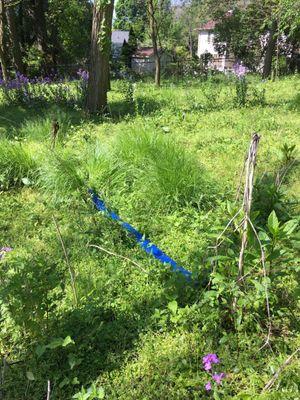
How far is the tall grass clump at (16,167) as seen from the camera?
4422 mm

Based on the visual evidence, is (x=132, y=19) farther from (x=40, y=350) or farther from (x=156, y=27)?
(x=40, y=350)

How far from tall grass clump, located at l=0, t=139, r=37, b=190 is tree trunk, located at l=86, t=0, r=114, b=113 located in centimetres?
342

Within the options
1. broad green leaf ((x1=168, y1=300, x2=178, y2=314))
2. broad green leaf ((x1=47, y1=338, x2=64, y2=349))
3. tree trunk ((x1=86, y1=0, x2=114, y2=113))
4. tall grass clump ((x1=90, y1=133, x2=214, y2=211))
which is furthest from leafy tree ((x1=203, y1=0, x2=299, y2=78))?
broad green leaf ((x1=47, y1=338, x2=64, y2=349))

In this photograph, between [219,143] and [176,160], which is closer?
[176,160]

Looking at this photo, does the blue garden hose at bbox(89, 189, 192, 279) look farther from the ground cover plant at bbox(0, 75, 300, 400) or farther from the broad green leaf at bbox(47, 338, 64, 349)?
the broad green leaf at bbox(47, 338, 64, 349)

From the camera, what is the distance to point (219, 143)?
5594 mm

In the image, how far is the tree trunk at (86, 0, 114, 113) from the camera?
7.15m

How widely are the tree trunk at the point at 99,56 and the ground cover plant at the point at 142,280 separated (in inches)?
124

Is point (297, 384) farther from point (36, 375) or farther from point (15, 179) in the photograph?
point (15, 179)

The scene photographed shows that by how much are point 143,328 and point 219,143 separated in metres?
3.76

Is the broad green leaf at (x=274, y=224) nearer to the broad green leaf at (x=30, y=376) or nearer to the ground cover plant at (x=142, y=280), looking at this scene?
the ground cover plant at (x=142, y=280)

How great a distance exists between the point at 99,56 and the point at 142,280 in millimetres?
5865

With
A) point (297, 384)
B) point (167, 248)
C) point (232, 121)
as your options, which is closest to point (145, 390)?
point (297, 384)

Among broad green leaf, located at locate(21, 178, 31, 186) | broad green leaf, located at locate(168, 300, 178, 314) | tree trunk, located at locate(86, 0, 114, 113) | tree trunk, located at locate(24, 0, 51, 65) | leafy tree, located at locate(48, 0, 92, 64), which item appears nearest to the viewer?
broad green leaf, located at locate(168, 300, 178, 314)
